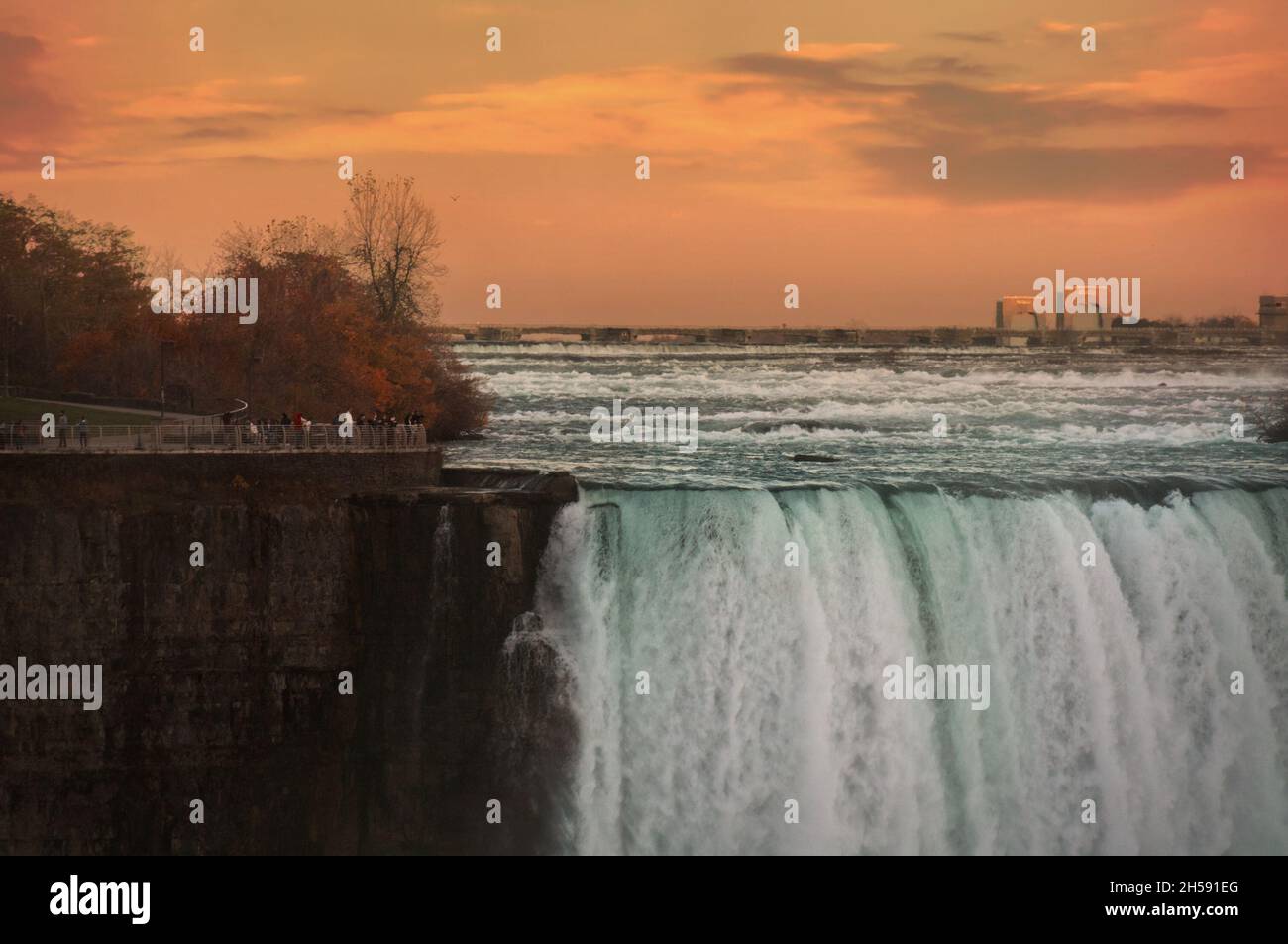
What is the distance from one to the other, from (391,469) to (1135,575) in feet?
63.2

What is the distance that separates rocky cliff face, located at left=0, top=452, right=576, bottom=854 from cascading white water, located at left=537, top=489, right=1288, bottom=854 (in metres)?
1.89

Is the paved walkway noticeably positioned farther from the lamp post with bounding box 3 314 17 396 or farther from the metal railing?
the metal railing

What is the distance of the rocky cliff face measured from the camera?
1681 inches

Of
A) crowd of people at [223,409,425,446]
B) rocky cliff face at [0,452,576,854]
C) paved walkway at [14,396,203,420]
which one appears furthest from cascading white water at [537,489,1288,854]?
paved walkway at [14,396,203,420]

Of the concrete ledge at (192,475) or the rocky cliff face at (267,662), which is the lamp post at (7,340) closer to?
the concrete ledge at (192,475)

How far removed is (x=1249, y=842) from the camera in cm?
4619

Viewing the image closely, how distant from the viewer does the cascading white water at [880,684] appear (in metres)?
44.0

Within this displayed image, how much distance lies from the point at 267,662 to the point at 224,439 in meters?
5.95

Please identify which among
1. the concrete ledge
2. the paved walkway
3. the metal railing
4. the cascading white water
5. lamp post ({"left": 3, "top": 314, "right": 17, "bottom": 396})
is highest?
lamp post ({"left": 3, "top": 314, "right": 17, "bottom": 396})

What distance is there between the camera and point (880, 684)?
44.7 meters

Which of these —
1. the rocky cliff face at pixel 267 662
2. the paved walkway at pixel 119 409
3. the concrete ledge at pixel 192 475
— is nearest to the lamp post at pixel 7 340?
the paved walkway at pixel 119 409

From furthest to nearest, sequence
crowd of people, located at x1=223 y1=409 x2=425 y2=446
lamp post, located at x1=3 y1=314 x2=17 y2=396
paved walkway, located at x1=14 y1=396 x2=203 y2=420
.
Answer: lamp post, located at x1=3 y1=314 x2=17 y2=396 → paved walkway, located at x1=14 y1=396 x2=203 y2=420 → crowd of people, located at x1=223 y1=409 x2=425 y2=446

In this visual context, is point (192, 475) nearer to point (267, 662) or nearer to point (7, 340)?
point (267, 662)

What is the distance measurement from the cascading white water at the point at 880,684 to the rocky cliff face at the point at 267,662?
1.89 m
